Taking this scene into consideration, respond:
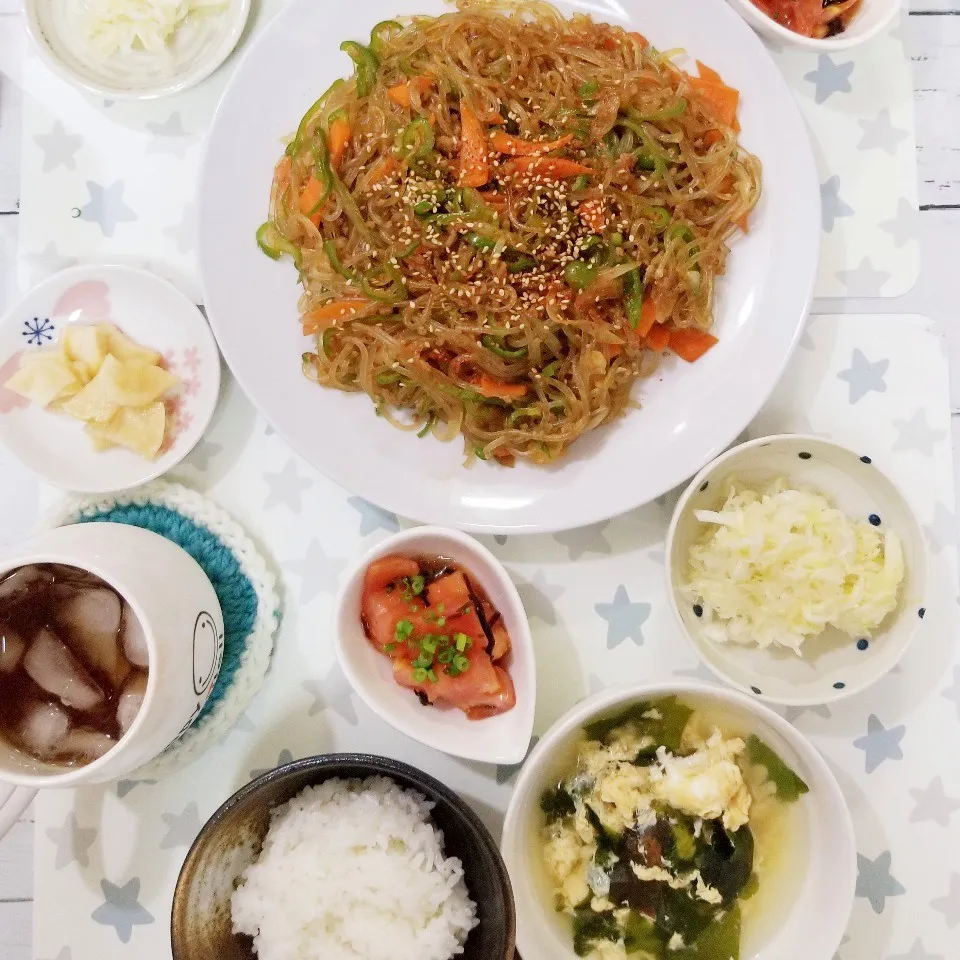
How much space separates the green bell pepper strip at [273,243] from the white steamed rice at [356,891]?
50.9 inches

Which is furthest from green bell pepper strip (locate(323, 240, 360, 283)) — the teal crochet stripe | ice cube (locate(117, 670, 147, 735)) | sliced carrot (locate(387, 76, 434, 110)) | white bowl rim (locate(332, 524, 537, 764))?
ice cube (locate(117, 670, 147, 735))

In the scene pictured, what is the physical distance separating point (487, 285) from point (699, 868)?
1.44m

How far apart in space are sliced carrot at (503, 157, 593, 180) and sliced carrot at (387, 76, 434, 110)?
0.89 feet

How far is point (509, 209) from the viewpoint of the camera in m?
1.90

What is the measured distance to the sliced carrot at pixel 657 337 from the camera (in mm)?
1981

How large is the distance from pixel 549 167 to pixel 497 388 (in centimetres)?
51

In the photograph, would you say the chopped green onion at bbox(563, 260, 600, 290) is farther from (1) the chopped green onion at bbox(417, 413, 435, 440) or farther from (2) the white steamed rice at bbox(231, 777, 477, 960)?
(2) the white steamed rice at bbox(231, 777, 477, 960)

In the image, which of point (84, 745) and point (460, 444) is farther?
point (460, 444)

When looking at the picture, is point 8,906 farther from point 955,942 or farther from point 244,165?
point 955,942

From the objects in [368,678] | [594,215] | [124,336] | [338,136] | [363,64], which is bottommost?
[368,678]

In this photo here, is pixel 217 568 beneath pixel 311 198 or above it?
beneath

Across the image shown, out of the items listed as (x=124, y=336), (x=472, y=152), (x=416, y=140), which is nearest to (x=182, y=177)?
(x=124, y=336)

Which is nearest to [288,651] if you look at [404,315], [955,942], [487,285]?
[404,315]

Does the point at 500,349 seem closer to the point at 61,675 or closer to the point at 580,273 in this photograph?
the point at 580,273
